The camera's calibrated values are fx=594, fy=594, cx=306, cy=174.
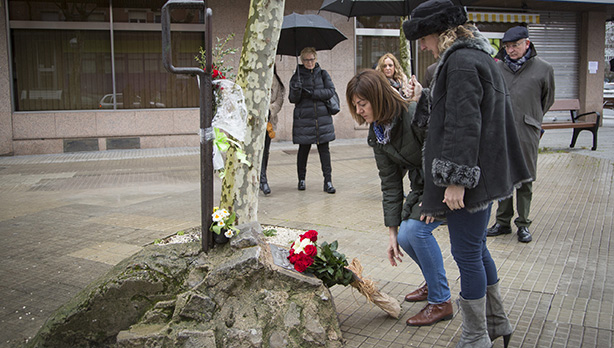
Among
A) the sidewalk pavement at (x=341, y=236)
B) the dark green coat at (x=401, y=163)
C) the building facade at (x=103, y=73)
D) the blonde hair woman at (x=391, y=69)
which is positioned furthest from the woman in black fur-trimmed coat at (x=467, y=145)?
the building facade at (x=103, y=73)

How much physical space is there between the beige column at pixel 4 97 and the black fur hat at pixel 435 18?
459 inches

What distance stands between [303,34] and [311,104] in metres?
1.05

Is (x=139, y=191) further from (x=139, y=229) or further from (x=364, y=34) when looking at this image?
(x=364, y=34)

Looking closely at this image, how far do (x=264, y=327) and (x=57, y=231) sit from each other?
3.84 metres

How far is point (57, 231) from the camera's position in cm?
621

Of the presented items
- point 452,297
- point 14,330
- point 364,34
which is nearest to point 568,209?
point 452,297

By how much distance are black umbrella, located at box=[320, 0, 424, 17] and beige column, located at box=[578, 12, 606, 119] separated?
1331 cm

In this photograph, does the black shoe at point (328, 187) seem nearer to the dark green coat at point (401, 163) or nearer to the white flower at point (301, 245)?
the dark green coat at point (401, 163)

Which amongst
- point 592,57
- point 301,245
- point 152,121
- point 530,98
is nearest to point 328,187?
point 530,98

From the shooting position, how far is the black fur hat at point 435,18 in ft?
9.92

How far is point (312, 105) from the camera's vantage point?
8.06 metres

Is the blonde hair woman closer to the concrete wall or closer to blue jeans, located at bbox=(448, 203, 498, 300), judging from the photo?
blue jeans, located at bbox=(448, 203, 498, 300)

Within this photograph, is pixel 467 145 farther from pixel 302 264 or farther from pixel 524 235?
pixel 524 235

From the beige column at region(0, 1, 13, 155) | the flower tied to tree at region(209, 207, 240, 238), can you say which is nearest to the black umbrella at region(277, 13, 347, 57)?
→ the flower tied to tree at region(209, 207, 240, 238)
